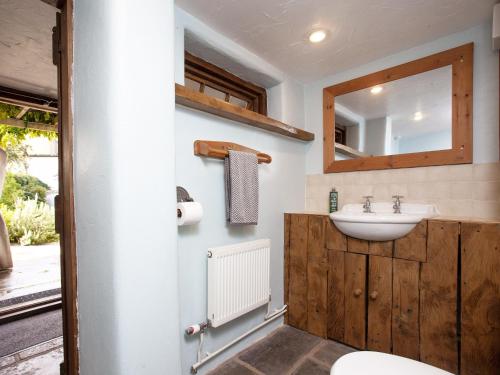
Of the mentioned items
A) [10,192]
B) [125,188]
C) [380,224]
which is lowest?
[380,224]

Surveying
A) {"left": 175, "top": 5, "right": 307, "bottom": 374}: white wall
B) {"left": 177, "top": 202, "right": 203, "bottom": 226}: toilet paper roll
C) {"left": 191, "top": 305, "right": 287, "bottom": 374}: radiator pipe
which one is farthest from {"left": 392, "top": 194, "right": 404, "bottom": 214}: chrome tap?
{"left": 177, "top": 202, "right": 203, "bottom": 226}: toilet paper roll

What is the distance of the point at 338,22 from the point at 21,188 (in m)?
6.11

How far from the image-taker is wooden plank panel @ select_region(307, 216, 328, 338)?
1.83m

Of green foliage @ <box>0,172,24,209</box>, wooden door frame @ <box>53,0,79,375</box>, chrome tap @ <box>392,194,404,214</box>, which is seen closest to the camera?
wooden door frame @ <box>53,0,79,375</box>

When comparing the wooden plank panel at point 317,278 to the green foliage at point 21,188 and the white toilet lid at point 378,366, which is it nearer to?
the white toilet lid at point 378,366

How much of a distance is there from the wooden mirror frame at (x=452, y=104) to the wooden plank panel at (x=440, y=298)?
0.54 metres

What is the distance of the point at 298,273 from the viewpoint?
6.48 feet

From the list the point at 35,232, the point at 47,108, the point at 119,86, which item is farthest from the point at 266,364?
the point at 35,232

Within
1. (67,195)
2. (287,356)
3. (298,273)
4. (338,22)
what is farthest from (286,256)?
(338,22)

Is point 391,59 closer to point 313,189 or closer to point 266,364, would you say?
point 313,189

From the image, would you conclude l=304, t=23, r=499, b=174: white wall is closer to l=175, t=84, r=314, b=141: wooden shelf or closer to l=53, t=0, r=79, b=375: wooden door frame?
l=175, t=84, r=314, b=141: wooden shelf

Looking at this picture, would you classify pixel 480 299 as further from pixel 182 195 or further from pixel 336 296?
pixel 182 195

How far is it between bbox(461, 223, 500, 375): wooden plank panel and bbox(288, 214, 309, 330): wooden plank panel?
0.93 metres

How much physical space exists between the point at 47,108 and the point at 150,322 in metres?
3.08
